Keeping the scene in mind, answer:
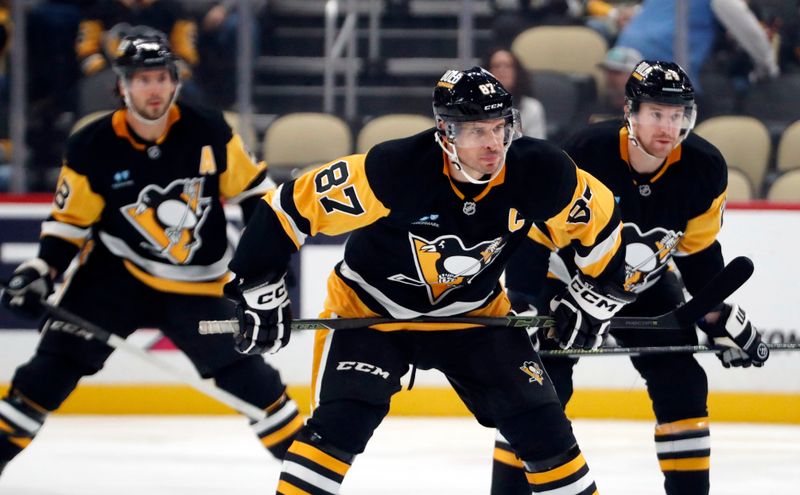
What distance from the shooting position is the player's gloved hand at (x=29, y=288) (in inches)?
151

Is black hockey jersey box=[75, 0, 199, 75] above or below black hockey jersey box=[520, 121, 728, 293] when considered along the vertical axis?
below

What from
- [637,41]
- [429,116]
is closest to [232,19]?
[429,116]

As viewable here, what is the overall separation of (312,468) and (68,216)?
144 cm

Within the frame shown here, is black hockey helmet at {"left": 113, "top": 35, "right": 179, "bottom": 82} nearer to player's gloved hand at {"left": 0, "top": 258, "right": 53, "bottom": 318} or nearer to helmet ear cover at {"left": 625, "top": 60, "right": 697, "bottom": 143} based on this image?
player's gloved hand at {"left": 0, "top": 258, "right": 53, "bottom": 318}

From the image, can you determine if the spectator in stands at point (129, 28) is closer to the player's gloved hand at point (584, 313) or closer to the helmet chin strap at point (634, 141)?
the helmet chin strap at point (634, 141)

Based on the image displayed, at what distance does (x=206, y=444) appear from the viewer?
204 inches

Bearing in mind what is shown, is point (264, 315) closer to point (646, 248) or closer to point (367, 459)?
point (646, 248)

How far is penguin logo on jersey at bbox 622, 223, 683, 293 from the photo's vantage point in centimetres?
346

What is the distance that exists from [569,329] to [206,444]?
2.35m

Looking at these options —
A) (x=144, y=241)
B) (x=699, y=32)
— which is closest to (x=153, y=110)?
(x=144, y=241)

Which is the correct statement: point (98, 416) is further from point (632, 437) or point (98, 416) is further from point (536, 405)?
point (536, 405)

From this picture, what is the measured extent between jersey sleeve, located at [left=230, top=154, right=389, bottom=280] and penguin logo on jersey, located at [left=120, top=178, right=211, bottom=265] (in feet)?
3.18

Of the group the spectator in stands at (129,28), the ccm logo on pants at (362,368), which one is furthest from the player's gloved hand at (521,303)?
the spectator in stands at (129,28)

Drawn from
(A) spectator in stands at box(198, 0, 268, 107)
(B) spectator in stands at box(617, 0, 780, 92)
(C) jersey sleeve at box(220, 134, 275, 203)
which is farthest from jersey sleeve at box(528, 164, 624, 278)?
(A) spectator in stands at box(198, 0, 268, 107)
